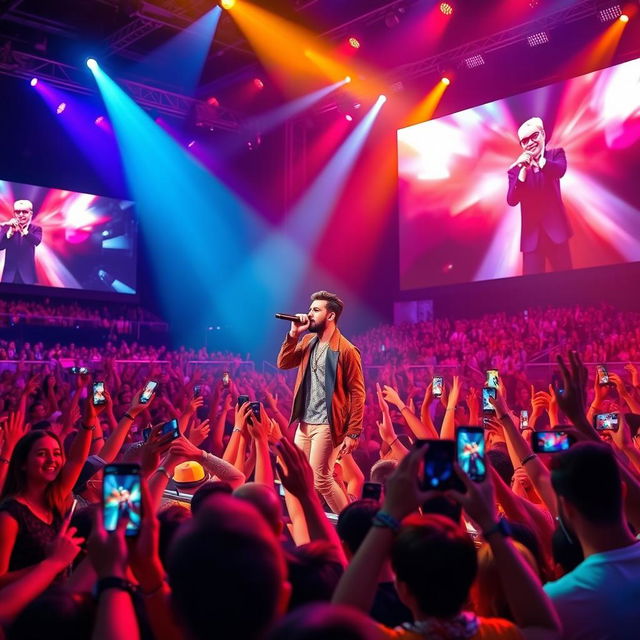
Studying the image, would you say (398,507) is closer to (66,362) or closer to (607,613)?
(607,613)

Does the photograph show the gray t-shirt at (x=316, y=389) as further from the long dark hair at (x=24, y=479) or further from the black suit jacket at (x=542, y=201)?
the black suit jacket at (x=542, y=201)

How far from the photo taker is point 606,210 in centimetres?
1105

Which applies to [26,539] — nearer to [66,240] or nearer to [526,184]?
[526,184]

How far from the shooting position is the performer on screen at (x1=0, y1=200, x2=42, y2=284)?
49.7ft

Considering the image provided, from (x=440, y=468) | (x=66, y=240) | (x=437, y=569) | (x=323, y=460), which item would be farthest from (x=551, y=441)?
(x=66, y=240)

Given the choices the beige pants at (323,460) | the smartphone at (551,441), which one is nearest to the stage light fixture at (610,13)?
the beige pants at (323,460)

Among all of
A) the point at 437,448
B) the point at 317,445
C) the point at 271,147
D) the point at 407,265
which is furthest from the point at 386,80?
the point at 437,448

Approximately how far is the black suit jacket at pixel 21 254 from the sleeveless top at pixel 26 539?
13.6 m

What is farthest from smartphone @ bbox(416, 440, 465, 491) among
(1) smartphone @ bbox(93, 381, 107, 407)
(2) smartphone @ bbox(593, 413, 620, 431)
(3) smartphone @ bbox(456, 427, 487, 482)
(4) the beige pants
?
(4) the beige pants

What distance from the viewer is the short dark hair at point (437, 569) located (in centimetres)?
154

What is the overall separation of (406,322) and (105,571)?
14130mm

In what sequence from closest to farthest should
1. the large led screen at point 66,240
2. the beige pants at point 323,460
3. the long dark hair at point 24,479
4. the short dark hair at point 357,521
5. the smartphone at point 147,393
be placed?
the short dark hair at point 357,521
the long dark hair at point 24,479
the smartphone at point 147,393
the beige pants at point 323,460
the large led screen at point 66,240

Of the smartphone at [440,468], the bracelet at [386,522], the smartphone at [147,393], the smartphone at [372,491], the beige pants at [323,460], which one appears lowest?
the beige pants at [323,460]

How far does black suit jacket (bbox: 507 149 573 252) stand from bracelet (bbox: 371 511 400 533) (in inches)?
425
